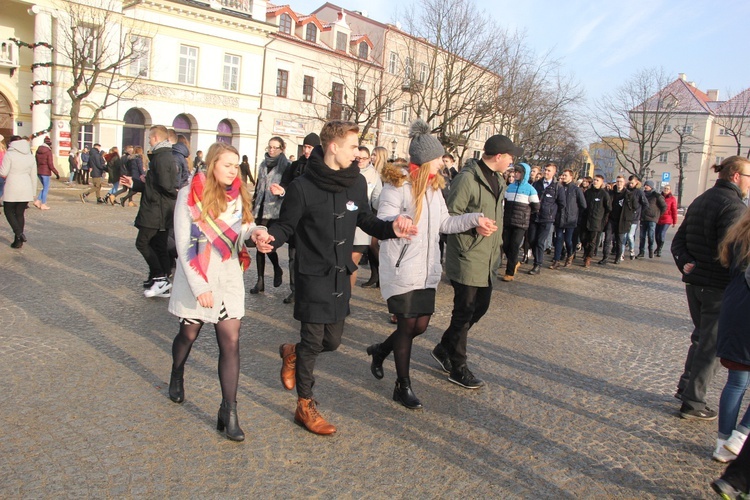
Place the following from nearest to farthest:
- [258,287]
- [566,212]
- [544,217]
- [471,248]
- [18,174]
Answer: [471,248] → [258,287] → [18,174] → [544,217] → [566,212]

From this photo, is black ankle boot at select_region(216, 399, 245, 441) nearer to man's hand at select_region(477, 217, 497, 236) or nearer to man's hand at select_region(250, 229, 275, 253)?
man's hand at select_region(250, 229, 275, 253)

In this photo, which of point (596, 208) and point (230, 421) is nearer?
point (230, 421)

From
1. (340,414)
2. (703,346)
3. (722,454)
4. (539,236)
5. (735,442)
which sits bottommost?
(340,414)

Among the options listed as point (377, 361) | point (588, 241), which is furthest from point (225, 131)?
point (377, 361)

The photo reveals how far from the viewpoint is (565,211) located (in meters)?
12.4

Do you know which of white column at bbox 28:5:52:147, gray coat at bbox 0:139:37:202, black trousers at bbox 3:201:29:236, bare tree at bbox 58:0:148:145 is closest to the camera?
gray coat at bbox 0:139:37:202

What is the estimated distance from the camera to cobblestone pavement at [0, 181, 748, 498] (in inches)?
131

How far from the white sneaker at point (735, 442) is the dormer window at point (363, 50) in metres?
42.8

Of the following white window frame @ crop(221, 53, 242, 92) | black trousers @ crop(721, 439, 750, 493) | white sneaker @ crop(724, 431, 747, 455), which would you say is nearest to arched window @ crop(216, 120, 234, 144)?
white window frame @ crop(221, 53, 242, 92)

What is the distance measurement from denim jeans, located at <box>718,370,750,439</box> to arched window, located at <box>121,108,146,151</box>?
33.5m

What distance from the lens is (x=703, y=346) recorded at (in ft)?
14.9

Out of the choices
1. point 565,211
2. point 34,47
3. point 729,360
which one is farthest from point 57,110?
point 729,360

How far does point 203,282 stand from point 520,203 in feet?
23.8

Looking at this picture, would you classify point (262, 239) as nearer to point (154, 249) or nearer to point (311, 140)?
point (311, 140)
